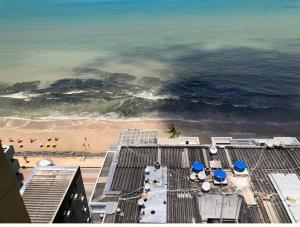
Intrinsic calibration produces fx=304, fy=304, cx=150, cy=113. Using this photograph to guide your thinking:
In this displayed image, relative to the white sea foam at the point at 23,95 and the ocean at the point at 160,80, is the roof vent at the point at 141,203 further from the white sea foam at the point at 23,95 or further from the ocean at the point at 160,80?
the white sea foam at the point at 23,95

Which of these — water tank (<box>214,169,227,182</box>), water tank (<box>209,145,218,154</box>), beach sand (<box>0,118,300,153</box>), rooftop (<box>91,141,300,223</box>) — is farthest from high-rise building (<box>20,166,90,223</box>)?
beach sand (<box>0,118,300,153</box>)

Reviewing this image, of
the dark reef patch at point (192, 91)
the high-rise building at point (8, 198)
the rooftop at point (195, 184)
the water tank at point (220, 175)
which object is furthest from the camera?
the dark reef patch at point (192, 91)

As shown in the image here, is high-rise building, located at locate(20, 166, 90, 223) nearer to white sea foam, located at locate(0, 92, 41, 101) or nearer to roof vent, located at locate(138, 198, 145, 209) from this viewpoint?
roof vent, located at locate(138, 198, 145, 209)

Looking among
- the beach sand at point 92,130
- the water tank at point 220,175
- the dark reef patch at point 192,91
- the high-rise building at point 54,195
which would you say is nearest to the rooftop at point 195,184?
the water tank at point 220,175

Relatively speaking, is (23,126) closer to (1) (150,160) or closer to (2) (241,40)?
(1) (150,160)

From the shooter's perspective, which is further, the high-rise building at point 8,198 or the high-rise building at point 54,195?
the high-rise building at point 54,195

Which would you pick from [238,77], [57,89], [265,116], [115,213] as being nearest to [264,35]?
[238,77]

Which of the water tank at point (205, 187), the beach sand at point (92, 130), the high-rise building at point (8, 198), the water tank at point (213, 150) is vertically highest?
the beach sand at point (92, 130)

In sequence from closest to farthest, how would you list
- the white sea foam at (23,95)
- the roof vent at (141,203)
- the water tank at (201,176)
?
the roof vent at (141,203) < the water tank at (201,176) < the white sea foam at (23,95)
